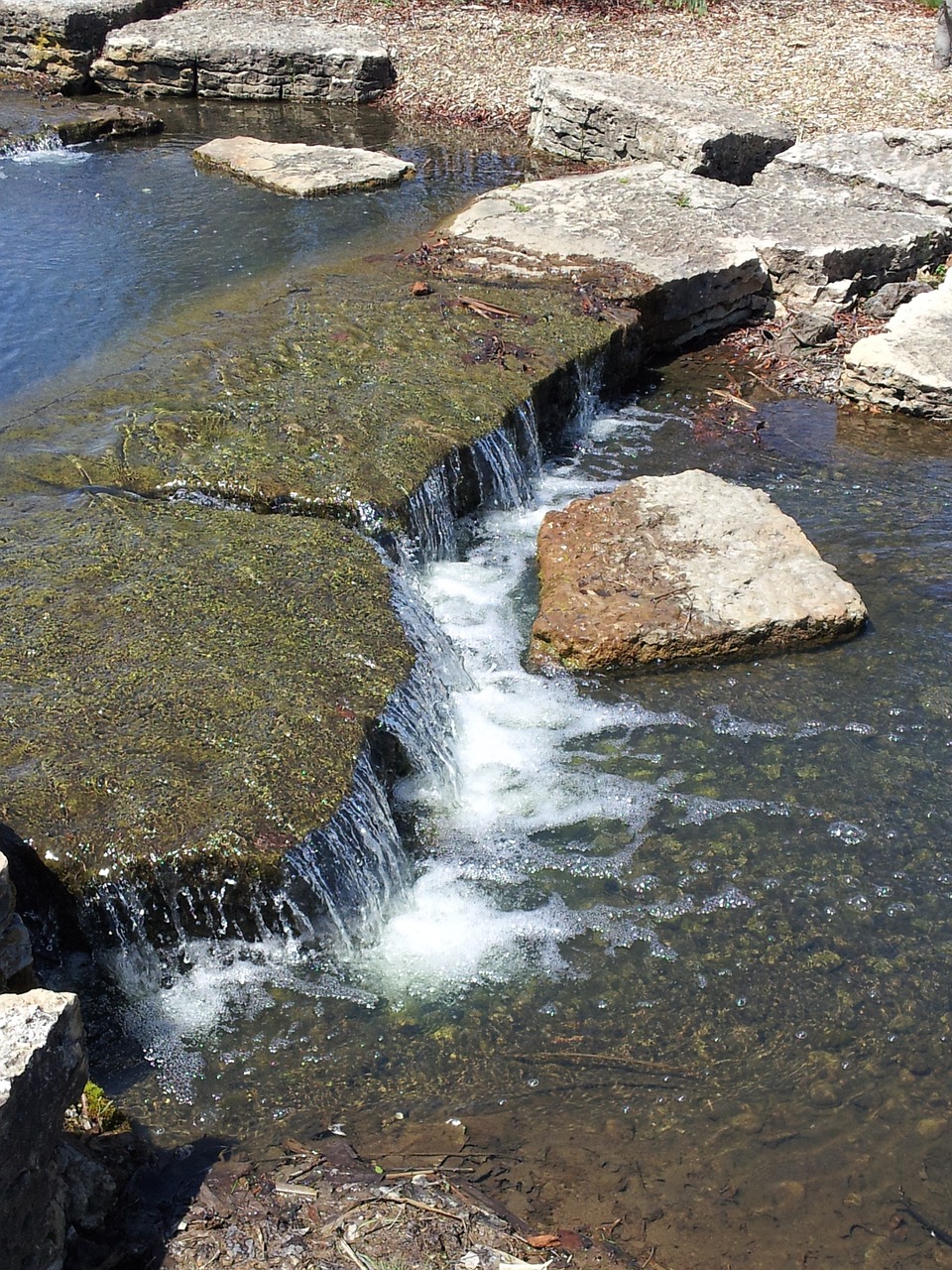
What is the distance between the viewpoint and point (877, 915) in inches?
168

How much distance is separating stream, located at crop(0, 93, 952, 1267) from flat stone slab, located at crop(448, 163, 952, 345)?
2935 millimetres

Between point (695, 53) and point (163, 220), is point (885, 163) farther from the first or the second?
point (163, 220)

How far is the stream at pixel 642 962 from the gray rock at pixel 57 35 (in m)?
10.0

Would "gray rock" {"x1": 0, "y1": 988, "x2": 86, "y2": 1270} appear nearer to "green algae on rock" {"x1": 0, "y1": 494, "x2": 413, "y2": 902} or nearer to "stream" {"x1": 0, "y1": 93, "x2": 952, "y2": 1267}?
"stream" {"x1": 0, "y1": 93, "x2": 952, "y2": 1267}

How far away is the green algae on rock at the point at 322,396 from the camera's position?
19.1 ft

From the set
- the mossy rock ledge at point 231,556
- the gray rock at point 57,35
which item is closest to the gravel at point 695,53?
the gray rock at point 57,35

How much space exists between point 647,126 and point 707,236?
8.30ft

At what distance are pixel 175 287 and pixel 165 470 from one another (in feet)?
10.9

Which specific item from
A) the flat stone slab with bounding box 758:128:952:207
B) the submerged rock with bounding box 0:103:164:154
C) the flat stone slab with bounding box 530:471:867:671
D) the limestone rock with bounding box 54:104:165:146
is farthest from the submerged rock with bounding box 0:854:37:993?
the limestone rock with bounding box 54:104:165:146

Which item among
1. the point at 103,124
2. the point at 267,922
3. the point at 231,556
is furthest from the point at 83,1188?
the point at 103,124

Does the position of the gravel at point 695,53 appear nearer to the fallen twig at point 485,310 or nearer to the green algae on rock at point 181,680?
the fallen twig at point 485,310

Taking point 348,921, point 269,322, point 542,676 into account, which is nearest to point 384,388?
point 269,322

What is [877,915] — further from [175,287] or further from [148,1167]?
[175,287]

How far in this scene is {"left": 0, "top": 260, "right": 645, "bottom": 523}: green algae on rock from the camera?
582cm
